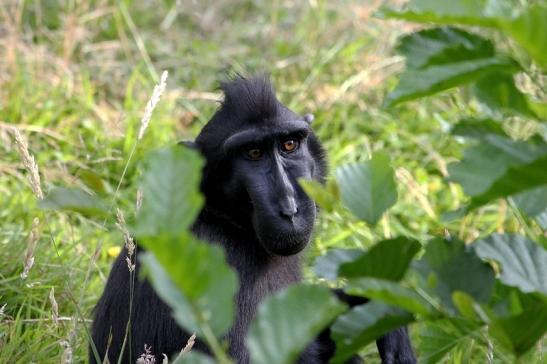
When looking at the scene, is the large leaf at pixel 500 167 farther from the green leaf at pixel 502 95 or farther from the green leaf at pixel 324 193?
the green leaf at pixel 324 193

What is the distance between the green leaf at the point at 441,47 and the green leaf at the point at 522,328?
18.6 inches

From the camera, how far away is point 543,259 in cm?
196

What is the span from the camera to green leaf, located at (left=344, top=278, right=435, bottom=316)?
68.6 inches

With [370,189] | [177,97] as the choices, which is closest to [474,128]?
[370,189]

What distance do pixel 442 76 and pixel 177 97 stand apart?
5883 mm

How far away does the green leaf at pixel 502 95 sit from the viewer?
189 centimetres

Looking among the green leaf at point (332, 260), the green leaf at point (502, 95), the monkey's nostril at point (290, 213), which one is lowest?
the monkey's nostril at point (290, 213)

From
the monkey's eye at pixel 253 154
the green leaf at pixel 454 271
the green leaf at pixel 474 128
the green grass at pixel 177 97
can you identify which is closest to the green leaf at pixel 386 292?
the green leaf at pixel 454 271

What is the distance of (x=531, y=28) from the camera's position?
63.2 inches

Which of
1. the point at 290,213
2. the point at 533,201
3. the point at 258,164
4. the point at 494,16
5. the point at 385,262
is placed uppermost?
the point at 494,16

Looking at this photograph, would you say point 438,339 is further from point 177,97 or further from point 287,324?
point 177,97

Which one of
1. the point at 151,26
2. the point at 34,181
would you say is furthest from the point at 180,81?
the point at 34,181

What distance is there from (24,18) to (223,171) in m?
4.61

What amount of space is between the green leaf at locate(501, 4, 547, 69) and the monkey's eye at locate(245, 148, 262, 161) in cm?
295
